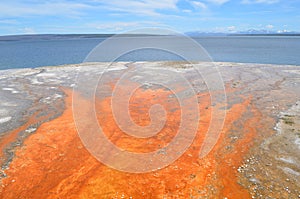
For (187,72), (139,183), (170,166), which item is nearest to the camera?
(139,183)

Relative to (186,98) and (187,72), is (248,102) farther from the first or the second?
(187,72)

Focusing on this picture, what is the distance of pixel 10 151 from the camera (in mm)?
12164

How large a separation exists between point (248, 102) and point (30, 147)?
55.9 feet

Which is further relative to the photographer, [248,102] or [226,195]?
[248,102]

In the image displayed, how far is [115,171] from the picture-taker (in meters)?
10.4

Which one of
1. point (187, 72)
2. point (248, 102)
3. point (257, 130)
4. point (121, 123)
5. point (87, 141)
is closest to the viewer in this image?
point (87, 141)

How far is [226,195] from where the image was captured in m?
8.80

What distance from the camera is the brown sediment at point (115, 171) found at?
904 centimetres

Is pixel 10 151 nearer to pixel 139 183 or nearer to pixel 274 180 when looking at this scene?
pixel 139 183

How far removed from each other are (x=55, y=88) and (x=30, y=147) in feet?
47.6

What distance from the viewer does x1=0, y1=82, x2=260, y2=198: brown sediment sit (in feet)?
29.7

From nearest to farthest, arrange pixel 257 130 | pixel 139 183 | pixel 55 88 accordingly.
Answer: pixel 139 183 < pixel 257 130 < pixel 55 88

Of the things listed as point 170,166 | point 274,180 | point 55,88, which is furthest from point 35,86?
point 274,180


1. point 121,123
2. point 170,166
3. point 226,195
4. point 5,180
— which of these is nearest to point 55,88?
point 121,123
